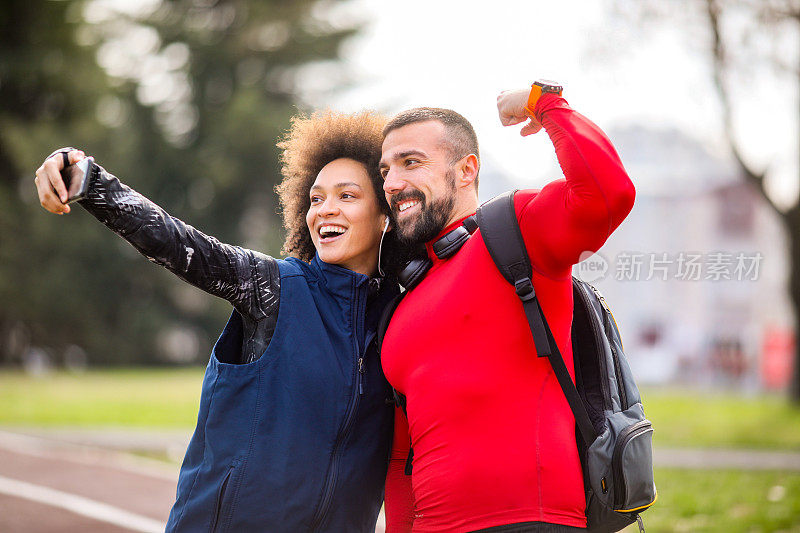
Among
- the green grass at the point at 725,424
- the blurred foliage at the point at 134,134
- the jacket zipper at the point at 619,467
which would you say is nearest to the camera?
the jacket zipper at the point at 619,467

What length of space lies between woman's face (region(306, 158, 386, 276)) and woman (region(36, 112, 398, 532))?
15 cm

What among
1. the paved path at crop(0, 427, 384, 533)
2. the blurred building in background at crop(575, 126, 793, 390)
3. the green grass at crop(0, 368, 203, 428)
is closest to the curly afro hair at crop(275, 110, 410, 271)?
the paved path at crop(0, 427, 384, 533)

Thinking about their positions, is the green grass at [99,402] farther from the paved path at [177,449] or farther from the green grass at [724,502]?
the green grass at [724,502]

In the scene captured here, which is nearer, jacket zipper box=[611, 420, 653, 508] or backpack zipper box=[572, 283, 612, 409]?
jacket zipper box=[611, 420, 653, 508]

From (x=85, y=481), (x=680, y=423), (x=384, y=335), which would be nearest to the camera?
(x=384, y=335)

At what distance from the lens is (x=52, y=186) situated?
262 centimetres

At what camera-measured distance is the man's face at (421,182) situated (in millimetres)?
3164

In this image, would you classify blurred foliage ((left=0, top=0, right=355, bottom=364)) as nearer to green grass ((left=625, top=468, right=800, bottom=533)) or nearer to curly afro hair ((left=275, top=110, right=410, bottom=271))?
green grass ((left=625, top=468, right=800, bottom=533))

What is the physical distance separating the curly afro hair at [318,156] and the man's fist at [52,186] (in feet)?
4.49

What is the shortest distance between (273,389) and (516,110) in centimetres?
136

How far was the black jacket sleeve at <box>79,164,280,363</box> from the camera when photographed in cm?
269

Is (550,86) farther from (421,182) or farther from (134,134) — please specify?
(134,134)

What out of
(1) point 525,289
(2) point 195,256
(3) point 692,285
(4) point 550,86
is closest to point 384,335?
(1) point 525,289

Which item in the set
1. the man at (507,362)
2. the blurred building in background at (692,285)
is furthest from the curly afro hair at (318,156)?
the blurred building in background at (692,285)
